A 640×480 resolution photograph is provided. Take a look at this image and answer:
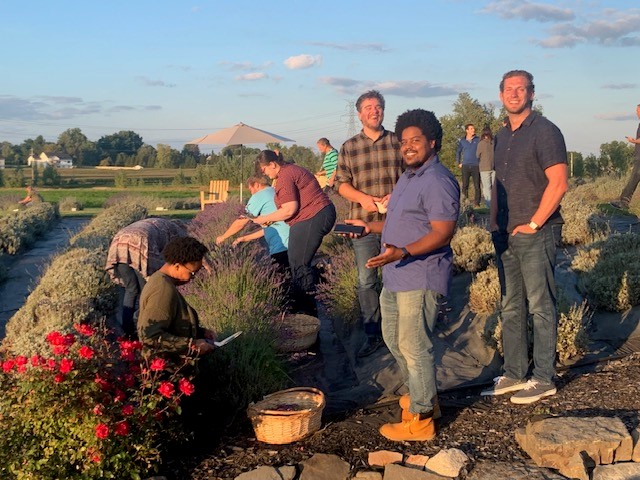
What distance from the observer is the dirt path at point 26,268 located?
974 centimetres

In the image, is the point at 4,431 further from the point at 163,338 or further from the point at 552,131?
the point at 552,131

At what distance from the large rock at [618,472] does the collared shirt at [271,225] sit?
3.95 meters

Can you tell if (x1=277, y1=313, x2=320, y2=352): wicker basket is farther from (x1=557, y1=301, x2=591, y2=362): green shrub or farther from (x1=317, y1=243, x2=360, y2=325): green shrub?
(x1=557, y1=301, x2=591, y2=362): green shrub

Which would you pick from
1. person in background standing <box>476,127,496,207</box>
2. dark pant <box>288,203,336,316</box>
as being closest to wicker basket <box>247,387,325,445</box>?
dark pant <box>288,203,336,316</box>

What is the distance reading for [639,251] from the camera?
23.4ft

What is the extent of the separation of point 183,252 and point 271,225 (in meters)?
2.77

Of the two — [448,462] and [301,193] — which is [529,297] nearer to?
[448,462]

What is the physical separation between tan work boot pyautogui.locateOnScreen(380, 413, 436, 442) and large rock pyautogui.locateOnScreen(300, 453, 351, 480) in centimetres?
35

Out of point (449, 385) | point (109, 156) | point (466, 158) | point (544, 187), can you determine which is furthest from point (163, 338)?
point (109, 156)

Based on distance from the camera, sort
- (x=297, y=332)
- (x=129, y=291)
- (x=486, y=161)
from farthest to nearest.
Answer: (x=486, y=161) < (x=129, y=291) < (x=297, y=332)

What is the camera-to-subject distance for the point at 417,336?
399 centimetres

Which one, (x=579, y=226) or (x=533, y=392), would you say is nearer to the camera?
(x=533, y=392)

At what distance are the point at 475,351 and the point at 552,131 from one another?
2.14 m

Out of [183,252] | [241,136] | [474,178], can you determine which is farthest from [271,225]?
[241,136]
